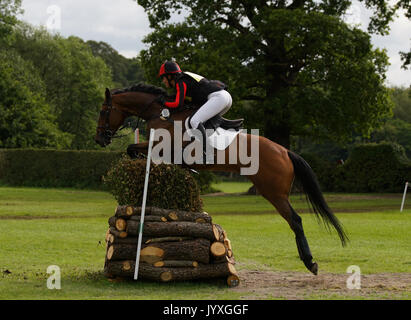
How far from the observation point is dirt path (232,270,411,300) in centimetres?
707

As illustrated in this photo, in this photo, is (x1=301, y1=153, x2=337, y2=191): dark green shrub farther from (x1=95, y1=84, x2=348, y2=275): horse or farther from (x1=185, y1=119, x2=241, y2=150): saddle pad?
(x1=185, y1=119, x2=241, y2=150): saddle pad

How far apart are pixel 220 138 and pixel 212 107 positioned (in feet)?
1.50

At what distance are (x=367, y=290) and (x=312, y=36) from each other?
21.2 metres

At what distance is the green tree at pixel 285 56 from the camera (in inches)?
1082

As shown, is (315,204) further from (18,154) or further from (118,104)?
(18,154)

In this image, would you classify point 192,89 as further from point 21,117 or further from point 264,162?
point 21,117

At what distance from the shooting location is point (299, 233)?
8305 mm

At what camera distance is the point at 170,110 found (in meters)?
8.37

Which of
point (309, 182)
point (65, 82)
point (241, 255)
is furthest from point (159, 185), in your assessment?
point (65, 82)

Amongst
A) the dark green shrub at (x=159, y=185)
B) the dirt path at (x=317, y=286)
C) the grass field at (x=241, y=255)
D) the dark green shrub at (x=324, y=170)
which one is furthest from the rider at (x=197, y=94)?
the dark green shrub at (x=324, y=170)

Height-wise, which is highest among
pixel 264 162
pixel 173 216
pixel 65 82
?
pixel 65 82

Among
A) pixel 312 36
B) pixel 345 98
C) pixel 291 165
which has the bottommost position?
pixel 291 165

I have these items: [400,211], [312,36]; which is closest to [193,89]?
[400,211]

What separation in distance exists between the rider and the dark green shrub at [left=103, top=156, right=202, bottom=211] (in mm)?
656
